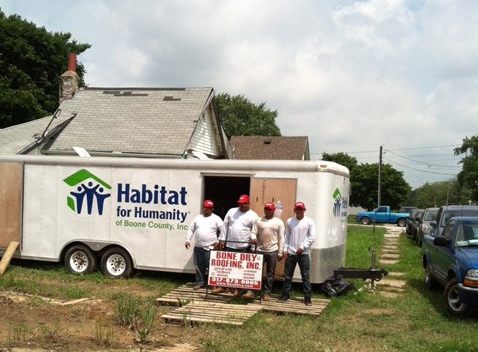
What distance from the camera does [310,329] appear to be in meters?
8.16

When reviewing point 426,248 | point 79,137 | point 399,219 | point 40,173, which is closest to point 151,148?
point 79,137

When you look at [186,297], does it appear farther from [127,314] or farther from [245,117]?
[245,117]

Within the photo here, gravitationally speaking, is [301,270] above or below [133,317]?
above

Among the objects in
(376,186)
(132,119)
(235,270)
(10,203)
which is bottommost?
(235,270)

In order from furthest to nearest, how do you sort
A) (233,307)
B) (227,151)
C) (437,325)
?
(227,151) < (233,307) < (437,325)

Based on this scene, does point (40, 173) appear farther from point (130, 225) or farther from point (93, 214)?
point (130, 225)

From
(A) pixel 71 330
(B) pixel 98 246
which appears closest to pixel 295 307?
(A) pixel 71 330

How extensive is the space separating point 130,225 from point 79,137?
28.5ft

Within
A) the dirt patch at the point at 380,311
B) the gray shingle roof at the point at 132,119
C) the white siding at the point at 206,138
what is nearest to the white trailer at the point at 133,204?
the dirt patch at the point at 380,311

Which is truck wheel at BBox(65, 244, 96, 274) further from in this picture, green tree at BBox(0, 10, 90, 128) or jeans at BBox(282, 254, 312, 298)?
green tree at BBox(0, 10, 90, 128)

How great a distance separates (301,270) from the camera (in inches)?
385

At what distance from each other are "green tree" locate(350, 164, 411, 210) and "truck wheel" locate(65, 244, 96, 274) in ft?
194

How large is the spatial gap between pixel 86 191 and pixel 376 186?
6032 cm

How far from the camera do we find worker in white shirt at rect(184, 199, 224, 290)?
10523mm
